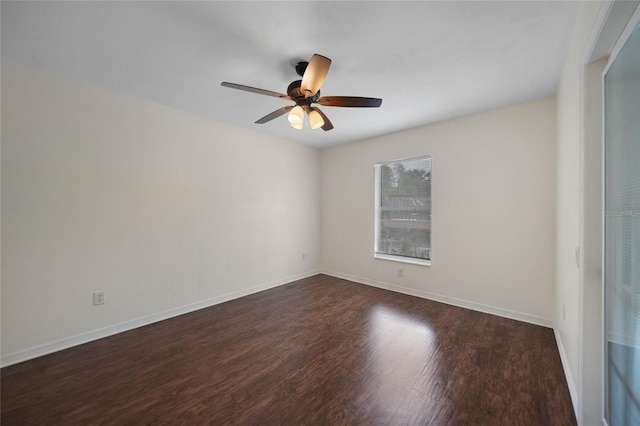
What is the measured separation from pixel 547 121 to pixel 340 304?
3244mm

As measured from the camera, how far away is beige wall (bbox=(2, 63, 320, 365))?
6.73 feet

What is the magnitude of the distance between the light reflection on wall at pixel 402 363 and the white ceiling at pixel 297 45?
8.35 ft

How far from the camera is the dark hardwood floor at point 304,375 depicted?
152 cm

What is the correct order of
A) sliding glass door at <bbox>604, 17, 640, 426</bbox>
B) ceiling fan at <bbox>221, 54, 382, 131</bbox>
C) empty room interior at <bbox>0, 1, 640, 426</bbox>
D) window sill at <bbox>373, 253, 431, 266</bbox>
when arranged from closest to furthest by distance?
sliding glass door at <bbox>604, 17, 640, 426</bbox>
empty room interior at <bbox>0, 1, 640, 426</bbox>
ceiling fan at <bbox>221, 54, 382, 131</bbox>
window sill at <bbox>373, 253, 431, 266</bbox>

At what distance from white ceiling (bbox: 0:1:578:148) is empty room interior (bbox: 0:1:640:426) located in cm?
2

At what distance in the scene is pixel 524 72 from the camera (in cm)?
215

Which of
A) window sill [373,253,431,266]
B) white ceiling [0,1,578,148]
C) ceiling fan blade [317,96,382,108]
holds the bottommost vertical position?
window sill [373,253,431,266]

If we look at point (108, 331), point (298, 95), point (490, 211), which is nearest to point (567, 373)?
point (490, 211)

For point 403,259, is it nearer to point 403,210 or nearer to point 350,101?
point 403,210

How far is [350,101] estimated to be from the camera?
2.00 metres

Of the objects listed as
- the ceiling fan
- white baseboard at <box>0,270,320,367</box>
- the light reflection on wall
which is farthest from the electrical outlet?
the light reflection on wall

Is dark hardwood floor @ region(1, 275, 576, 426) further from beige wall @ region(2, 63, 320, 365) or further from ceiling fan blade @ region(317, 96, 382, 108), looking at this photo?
ceiling fan blade @ region(317, 96, 382, 108)

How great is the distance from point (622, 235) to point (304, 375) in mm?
2084

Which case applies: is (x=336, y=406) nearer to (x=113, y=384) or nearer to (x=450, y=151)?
(x=113, y=384)
